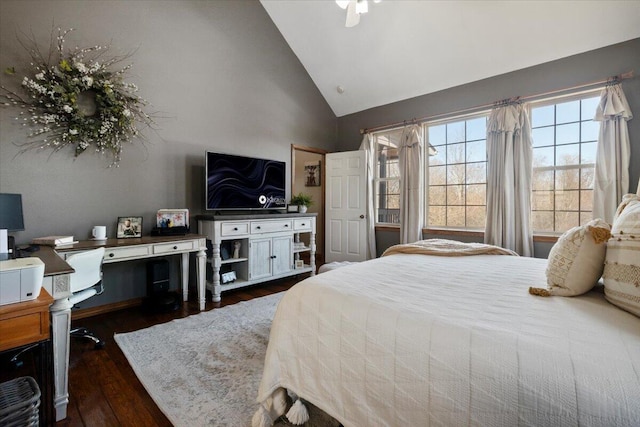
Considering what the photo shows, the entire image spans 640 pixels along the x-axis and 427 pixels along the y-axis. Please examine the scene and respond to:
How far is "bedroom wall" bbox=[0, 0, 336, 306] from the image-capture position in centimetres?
255

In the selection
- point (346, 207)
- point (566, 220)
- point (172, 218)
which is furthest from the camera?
point (346, 207)

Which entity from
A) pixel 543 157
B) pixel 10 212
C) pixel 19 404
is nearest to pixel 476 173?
pixel 543 157

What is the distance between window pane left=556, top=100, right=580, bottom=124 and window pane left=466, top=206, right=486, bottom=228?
1329 millimetres

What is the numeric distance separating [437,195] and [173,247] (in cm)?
359

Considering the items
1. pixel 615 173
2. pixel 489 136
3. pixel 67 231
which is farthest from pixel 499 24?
pixel 67 231

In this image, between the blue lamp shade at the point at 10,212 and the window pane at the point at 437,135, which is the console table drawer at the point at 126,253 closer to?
the blue lamp shade at the point at 10,212

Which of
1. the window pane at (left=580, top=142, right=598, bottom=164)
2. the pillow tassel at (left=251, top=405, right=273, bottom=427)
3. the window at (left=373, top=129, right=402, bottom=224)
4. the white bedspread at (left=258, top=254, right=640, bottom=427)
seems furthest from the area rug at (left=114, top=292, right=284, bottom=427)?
the window pane at (left=580, top=142, right=598, bottom=164)

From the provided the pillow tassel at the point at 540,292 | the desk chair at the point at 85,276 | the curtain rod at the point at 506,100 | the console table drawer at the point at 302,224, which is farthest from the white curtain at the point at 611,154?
the desk chair at the point at 85,276

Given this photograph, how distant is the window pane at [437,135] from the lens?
435cm

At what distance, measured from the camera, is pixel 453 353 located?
95 cm

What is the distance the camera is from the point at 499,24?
3.28 meters

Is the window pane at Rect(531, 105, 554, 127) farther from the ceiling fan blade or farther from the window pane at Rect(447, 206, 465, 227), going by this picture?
the ceiling fan blade

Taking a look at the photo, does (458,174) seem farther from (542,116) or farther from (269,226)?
(269,226)

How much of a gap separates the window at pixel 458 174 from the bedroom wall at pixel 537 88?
28cm
